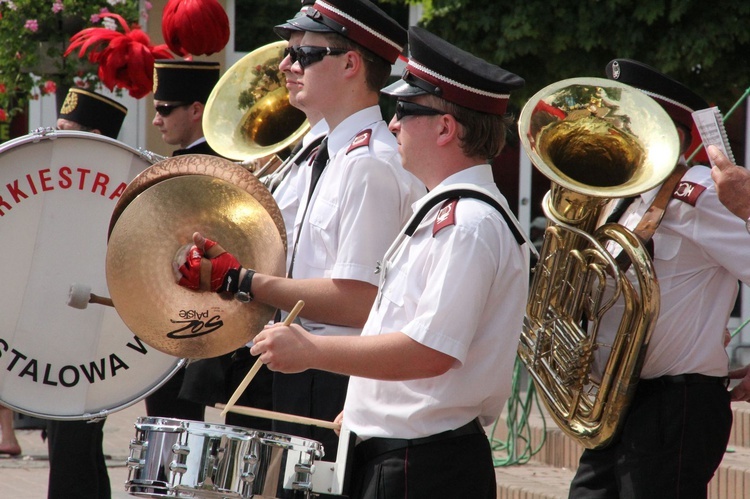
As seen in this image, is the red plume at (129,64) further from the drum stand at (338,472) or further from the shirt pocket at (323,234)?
the drum stand at (338,472)

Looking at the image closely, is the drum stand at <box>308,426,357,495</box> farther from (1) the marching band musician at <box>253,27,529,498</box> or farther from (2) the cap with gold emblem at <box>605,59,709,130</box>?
(2) the cap with gold emblem at <box>605,59,709,130</box>

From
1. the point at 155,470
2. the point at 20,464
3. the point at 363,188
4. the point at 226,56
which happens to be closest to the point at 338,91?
the point at 363,188

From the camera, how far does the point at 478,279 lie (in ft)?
8.61

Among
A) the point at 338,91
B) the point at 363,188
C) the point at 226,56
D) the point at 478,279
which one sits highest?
the point at 226,56

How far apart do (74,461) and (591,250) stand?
215 cm

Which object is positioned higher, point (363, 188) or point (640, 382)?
point (363, 188)

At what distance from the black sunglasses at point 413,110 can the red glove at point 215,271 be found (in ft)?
1.87

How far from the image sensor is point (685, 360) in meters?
3.44

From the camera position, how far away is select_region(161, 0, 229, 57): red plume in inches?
189

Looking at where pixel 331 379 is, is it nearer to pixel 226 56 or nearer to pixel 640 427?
pixel 640 427

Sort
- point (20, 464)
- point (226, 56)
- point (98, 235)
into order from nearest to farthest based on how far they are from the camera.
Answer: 1. point (98, 235)
2. point (20, 464)
3. point (226, 56)

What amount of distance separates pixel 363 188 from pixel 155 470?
999 mm

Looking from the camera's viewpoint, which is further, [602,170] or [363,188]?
[602,170]

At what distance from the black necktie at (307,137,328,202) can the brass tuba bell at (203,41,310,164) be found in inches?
39.2
